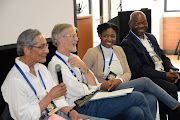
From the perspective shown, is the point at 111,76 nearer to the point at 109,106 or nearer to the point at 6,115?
the point at 109,106

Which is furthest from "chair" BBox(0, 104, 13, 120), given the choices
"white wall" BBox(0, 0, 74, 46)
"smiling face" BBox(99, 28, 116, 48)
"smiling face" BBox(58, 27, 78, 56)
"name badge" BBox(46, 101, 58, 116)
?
"smiling face" BBox(99, 28, 116, 48)

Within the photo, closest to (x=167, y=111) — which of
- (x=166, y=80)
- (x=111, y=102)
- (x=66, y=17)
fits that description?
(x=166, y=80)

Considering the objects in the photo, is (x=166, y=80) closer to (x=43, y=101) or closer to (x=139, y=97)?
(x=139, y=97)

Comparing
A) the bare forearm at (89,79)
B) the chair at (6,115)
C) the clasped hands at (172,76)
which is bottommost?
the clasped hands at (172,76)

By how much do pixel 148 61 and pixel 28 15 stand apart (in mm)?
1521

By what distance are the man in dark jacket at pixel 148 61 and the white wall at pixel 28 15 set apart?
85cm

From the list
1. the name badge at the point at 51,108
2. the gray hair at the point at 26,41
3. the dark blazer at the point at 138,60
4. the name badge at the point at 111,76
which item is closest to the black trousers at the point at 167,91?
the dark blazer at the point at 138,60

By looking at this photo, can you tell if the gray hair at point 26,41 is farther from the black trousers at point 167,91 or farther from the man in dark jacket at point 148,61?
the black trousers at point 167,91

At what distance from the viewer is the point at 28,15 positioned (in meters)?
2.59

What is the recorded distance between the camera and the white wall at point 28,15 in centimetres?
232

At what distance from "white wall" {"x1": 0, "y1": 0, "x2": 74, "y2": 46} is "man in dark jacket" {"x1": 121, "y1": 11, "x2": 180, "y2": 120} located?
2.78ft

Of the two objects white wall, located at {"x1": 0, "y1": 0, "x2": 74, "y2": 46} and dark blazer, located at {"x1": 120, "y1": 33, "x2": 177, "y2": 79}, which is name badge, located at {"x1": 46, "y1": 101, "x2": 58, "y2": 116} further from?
dark blazer, located at {"x1": 120, "y1": 33, "x2": 177, "y2": 79}

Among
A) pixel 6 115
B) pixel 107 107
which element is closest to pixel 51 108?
pixel 6 115

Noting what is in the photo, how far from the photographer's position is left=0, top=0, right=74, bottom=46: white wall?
91.4 inches
